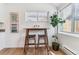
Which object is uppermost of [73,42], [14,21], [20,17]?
[20,17]

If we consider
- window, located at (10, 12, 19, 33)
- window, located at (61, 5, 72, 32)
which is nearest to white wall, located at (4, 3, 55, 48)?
window, located at (10, 12, 19, 33)

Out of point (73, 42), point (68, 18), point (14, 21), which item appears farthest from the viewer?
point (14, 21)

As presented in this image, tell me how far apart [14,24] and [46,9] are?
1.51 meters

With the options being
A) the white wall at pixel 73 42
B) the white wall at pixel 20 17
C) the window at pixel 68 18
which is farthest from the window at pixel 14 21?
the white wall at pixel 73 42

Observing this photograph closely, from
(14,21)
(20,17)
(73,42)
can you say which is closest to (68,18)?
(73,42)

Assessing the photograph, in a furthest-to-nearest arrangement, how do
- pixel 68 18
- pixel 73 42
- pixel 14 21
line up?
pixel 14 21
pixel 68 18
pixel 73 42

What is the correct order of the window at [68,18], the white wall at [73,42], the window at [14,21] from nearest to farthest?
the white wall at [73,42] < the window at [68,18] < the window at [14,21]

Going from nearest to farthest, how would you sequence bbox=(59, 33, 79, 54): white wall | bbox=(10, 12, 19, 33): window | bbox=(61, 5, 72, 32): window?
1. bbox=(59, 33, 79, 54): white wall
2. bbox=(61, 5, 72, 32): window
3. bbox=(10, 12, 19, 33): window

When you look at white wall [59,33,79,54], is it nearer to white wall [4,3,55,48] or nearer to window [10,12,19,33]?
white wall [4,3,55,48]

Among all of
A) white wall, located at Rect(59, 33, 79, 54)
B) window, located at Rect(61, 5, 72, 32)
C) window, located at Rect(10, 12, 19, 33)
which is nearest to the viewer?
white wall, located at Rect(59, 33, 79, 54)

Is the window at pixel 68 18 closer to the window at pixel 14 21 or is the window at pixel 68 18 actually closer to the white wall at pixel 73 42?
the white wall at pixel 73 42

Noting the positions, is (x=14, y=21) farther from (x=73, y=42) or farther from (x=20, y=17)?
(x=73, y=42)
